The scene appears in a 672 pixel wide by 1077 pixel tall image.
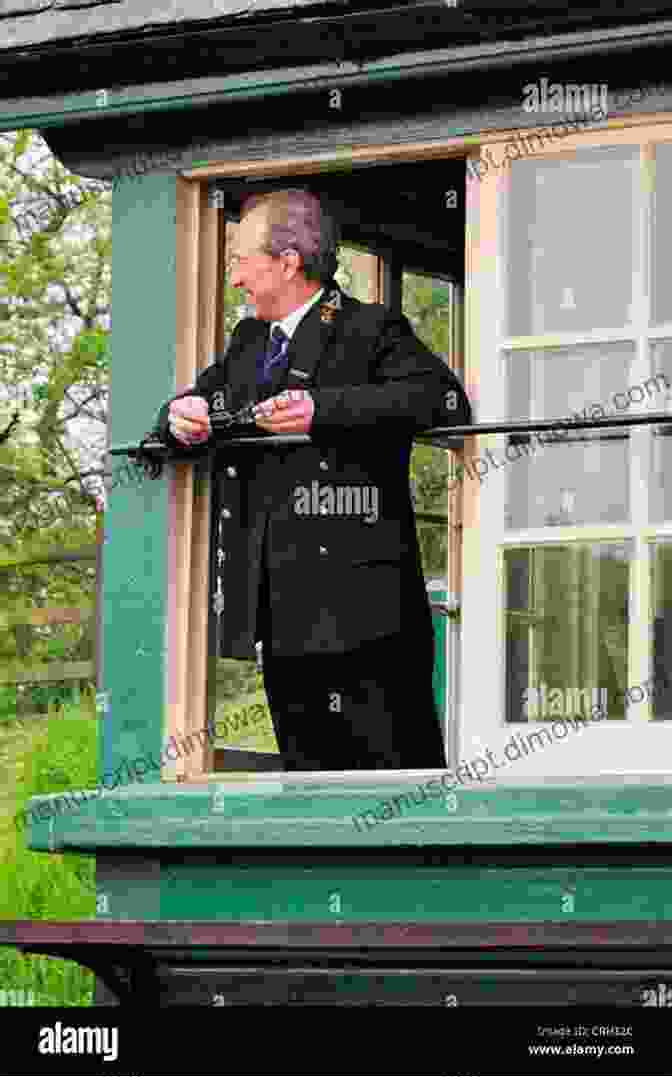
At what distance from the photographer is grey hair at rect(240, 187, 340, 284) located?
8359 millimetres

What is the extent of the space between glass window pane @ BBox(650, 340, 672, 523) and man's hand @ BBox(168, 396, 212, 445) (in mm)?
1225

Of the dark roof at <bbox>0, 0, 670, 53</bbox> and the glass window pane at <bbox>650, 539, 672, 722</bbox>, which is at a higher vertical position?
the dark roof at <bbox>0, 0, 670, 53</bbox>

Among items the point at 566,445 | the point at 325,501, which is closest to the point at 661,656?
the point at 566,445

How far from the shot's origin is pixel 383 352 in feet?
27.1

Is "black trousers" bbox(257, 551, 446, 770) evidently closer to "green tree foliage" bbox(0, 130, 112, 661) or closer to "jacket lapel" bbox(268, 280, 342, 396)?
"jacket lapel" bbox(268, 280, 342, 396)

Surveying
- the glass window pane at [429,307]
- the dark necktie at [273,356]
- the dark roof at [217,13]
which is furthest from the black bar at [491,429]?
the dark roof at [217,13]

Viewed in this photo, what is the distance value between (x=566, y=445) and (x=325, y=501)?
698 millimetres

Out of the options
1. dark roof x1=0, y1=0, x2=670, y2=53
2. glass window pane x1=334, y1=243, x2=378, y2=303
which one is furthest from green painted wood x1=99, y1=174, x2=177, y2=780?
glass window pane x1=334, y1=243, x2=378, y2=303

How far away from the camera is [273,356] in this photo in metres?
8.36

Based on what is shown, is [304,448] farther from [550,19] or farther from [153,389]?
[550,19]

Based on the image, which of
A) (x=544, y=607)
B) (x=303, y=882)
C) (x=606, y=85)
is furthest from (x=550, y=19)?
(x=303, y=882)

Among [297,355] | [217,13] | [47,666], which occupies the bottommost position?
[47,666]

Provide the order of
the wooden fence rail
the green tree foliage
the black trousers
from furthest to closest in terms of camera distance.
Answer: the green tree foliage, the wooden fence rail, the black trousers

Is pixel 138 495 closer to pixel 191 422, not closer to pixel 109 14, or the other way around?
pixel 191 422
